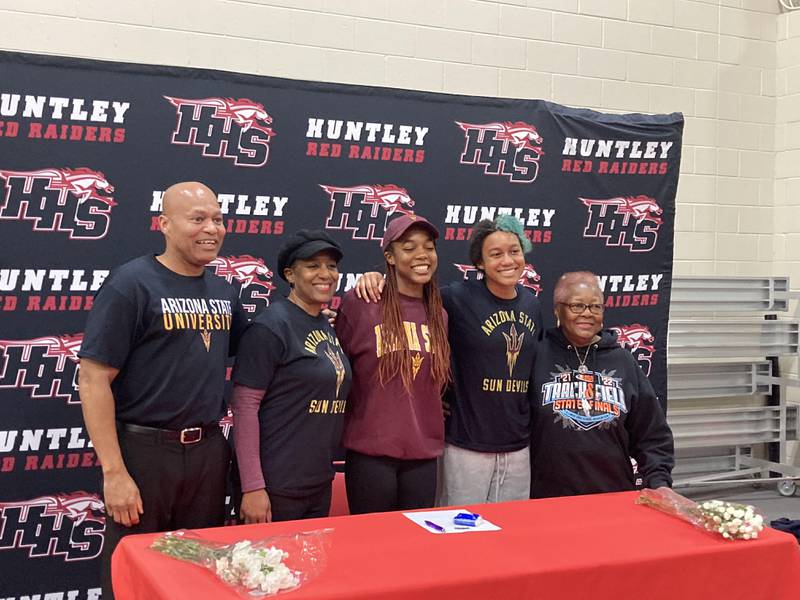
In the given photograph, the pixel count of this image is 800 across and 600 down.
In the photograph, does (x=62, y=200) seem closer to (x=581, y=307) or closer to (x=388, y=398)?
(x=388, y=398)

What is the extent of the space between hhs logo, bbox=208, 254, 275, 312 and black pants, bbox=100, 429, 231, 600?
1246 millimetres

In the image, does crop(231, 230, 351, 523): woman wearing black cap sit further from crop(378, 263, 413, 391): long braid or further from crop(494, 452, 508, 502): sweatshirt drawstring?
crop(494, 452, 508, 502): sweatshirt drawstring

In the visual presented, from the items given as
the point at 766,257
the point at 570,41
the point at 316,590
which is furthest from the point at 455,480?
the point at 766,257

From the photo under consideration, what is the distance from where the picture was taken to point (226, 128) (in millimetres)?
3812

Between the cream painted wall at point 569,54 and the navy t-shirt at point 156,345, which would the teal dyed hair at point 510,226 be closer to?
the navy t-shirt at point 156,345

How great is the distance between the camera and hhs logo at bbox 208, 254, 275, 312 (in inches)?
151

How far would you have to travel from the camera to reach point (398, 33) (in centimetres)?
464

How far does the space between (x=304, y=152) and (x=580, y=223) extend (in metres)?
→ 1.45

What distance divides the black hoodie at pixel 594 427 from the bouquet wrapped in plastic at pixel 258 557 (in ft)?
3.66

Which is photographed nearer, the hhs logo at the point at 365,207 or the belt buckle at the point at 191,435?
the belt buckle at the point at 191,435

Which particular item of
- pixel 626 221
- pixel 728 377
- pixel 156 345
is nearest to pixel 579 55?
pixel 626 221

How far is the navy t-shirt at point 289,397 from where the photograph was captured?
8.83 ft

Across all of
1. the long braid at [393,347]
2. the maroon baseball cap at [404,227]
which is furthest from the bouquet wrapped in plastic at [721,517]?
the maroon baseball cap at [404,227]

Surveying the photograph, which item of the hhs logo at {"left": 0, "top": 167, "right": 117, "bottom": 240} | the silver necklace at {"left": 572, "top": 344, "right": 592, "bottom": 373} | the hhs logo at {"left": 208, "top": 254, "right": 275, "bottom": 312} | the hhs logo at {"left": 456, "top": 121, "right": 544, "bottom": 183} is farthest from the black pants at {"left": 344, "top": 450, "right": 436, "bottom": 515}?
the hhs logo at {"left": 456, "top": 121, "right": 544, "bottom": 183}
